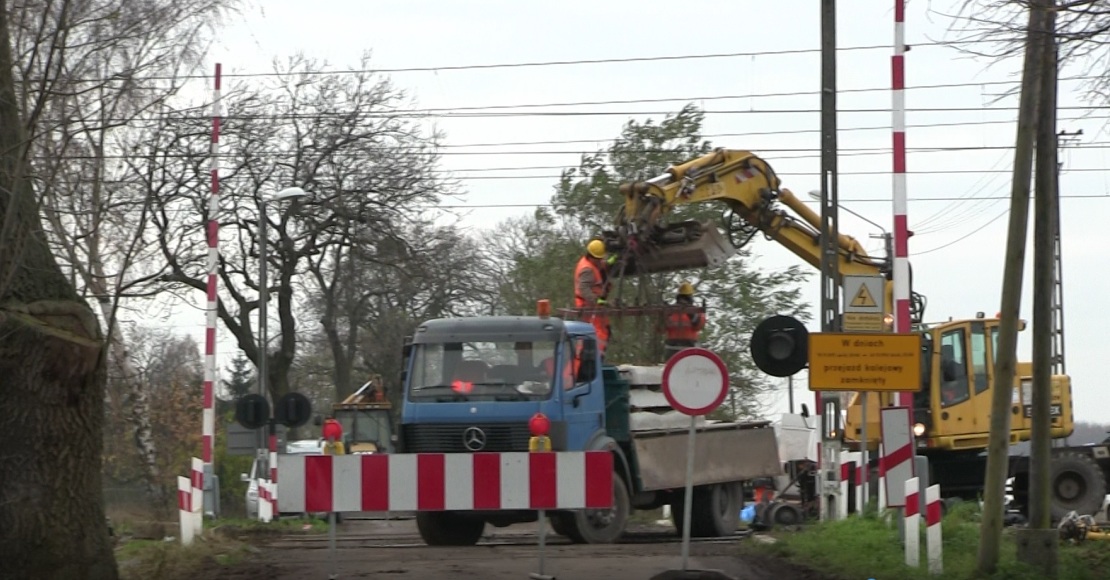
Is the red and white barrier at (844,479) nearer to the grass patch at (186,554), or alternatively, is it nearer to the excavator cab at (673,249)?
the excavator cab at (673,249)

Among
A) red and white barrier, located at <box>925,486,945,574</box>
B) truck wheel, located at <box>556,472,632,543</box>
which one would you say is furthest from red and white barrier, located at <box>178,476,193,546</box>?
red and white barrier, located at <box>925,486,945,574</box>

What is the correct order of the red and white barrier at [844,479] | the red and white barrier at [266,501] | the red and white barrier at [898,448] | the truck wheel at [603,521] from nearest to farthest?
1. the red and white barrier at [898,448]
2. the truck wheel at [603,521]
3. the red and white barrier at [844,479]
4. the red and white barrier at [266,501]

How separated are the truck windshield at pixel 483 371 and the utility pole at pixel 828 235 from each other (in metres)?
4.56

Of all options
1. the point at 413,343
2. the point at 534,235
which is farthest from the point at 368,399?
the point at 413,343

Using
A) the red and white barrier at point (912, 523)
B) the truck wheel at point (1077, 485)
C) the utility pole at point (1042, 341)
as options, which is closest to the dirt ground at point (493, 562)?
the red and white barrier at point (912, 523)

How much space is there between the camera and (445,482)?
578 inches

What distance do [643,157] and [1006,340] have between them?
2944 cm

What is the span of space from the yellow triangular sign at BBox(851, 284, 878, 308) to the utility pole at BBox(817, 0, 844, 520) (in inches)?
183

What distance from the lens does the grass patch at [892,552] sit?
14.2 metres

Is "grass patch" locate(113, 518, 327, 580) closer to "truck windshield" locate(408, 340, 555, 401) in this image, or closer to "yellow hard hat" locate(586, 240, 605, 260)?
"truck windshield" locate(408, 340, 555, 401)

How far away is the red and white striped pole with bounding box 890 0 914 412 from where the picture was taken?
57.5 feet

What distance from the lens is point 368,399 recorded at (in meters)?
36.2

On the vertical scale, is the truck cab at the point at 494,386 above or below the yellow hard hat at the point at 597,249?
below

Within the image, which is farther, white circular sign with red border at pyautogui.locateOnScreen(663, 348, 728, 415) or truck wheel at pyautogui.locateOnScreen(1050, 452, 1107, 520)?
truck wheel at pyautogui.locateOnScreen(1050, 452, 1107, 520)
